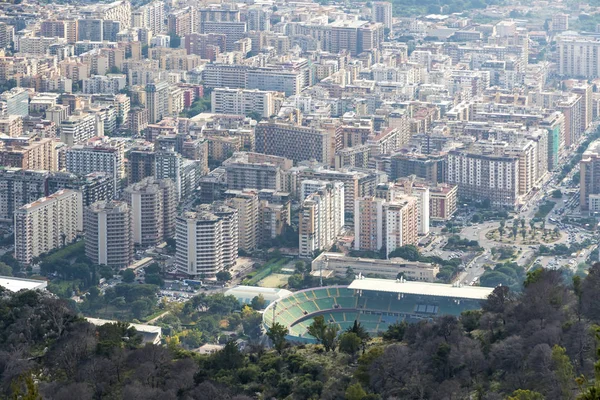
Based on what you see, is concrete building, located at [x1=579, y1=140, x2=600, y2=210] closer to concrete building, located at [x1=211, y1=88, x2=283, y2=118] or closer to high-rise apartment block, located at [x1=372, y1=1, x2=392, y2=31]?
concrete building, located at [x1=211, y1=88, x2=283, y2=118]

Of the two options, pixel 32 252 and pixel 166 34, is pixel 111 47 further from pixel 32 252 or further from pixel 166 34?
pixel 32 252

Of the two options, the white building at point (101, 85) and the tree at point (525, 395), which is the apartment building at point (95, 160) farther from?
the tree at point (525, 395)

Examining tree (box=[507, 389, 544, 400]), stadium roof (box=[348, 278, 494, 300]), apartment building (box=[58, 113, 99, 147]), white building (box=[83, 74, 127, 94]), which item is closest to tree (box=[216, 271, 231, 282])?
stadium roof (box=[348, 278, 494, 300])

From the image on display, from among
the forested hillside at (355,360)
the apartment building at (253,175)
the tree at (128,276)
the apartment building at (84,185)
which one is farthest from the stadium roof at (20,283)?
the forested hillside at (355,360)

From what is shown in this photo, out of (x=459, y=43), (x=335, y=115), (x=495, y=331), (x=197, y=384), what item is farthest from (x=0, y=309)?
(x=459, y=43)

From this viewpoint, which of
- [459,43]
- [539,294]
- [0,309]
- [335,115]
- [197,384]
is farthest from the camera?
[459,43]

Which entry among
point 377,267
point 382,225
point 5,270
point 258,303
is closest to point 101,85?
point 382,225
